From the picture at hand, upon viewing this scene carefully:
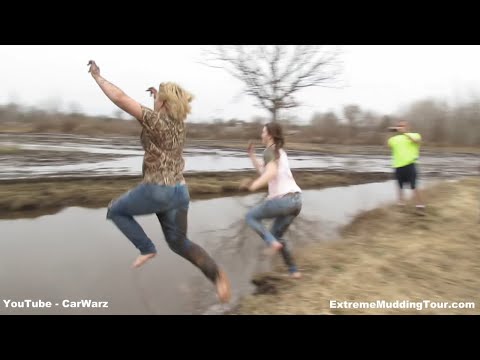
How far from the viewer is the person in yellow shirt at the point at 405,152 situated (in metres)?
7.04

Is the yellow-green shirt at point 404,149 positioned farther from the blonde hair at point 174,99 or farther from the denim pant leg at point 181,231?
the blonde hair at point 174,99

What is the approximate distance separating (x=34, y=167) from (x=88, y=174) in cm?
188

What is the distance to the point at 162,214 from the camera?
3.45 meters

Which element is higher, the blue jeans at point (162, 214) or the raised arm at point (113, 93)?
the raised arm at point (113, 93)

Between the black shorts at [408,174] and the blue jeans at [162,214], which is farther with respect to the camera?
the black shorts at [408,174]

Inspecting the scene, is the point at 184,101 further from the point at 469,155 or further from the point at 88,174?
the point at 469,155

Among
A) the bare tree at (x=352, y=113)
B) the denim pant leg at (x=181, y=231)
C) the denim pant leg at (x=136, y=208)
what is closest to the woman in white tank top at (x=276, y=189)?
the denim pant leg at (x=181, y=231)

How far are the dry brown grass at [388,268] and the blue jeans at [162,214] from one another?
30.1 inches

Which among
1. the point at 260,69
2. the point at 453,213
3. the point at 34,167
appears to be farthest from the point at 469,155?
the point at 34,167

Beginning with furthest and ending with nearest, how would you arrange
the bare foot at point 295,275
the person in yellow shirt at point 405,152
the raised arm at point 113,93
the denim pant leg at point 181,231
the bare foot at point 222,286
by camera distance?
the person in yellow shirt at point 405,152 < the bare foot at point 295,275 < the bare foot at point 222,286 < the denim pant leg at point 181,231 < the raised arm at point 113,93

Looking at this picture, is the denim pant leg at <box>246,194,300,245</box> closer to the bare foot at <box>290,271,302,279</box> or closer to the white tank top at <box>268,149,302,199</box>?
the white tank top at <box>268,149,302,199</box>

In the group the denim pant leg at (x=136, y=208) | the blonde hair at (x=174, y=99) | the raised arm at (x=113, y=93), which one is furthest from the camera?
the denim pant leg at (x=136, y=208)

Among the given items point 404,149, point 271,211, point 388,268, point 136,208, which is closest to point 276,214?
point 271,211

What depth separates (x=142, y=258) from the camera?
350 centimetres
